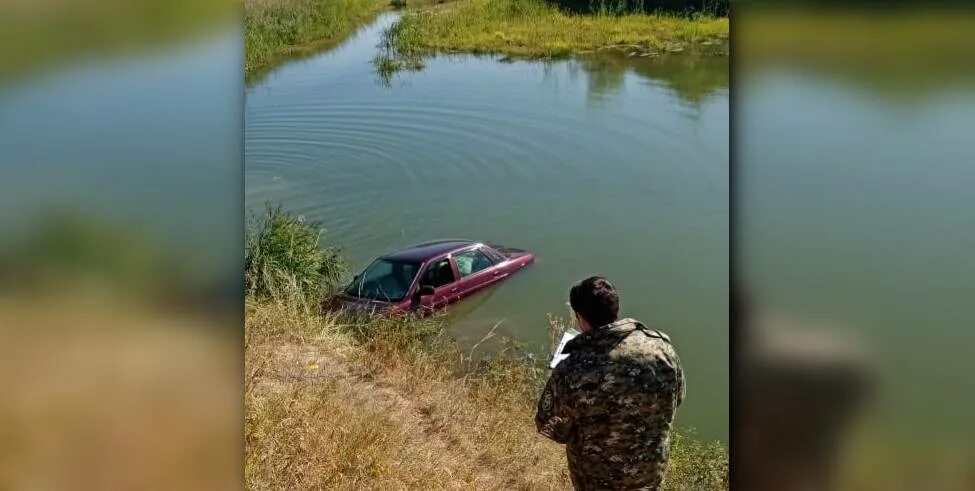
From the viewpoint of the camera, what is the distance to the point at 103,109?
1551 millimetres

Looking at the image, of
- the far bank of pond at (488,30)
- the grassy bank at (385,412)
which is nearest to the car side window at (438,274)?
the grassy bank at (385,412)

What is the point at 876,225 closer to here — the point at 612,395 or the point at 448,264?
the point at 612,395

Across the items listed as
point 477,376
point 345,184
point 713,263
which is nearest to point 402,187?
point 345,184

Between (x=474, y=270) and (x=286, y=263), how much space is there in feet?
10.3

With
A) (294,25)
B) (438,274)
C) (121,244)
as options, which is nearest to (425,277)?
(438,274)

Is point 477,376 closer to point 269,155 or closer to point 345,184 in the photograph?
point 345,184

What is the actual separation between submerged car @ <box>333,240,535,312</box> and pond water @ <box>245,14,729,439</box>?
0.32 metres

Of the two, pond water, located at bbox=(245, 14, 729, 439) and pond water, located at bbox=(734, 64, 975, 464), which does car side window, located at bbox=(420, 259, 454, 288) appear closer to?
pond water, located at bbox=(245, 14, 729, 439)

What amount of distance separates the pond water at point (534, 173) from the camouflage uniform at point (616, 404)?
4647mm

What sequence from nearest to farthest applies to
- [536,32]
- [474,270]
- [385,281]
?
[385,281], [474,270], [536,32]

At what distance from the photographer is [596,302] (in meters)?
2.97

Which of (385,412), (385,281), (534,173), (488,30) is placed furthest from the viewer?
(488,30)

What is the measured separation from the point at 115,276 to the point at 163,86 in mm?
364

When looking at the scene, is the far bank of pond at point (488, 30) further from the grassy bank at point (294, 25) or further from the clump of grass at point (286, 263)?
the clump of grass at point (286, 263)
